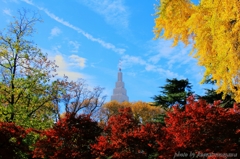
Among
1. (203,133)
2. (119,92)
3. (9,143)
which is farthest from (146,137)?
(119,92)

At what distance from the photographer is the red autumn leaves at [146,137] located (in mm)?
7953

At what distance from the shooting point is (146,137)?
28.8ft

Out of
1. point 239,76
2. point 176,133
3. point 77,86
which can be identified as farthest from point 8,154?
point 77,86

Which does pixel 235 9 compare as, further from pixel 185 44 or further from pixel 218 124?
pixel 218 124

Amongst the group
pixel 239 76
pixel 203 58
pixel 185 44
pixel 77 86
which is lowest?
pixel 239 76

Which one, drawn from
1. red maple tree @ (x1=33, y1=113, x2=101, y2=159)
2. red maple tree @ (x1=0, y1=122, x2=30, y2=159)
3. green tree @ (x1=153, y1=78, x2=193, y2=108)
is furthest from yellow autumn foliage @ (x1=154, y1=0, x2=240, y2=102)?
green tree @ (x1=153, y1=78, x2=193, y2=108)

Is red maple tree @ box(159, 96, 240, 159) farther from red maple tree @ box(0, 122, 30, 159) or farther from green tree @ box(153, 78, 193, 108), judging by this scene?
green tree @ box(153, 78, 193, 108)

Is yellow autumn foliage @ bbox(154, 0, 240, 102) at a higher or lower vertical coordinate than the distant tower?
lower

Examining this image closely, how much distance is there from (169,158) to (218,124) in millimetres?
1923

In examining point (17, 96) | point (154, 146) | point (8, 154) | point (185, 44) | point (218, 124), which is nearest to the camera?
point (185, 44)

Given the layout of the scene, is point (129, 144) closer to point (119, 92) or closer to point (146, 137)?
point (146, 137)

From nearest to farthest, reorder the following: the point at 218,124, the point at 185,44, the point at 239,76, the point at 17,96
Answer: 1. the point at 239,76
2. the point at 185,44
3. the point at 218,124
4. the point at 17,96

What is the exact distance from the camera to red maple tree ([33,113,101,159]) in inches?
345

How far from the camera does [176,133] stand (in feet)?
26.7
